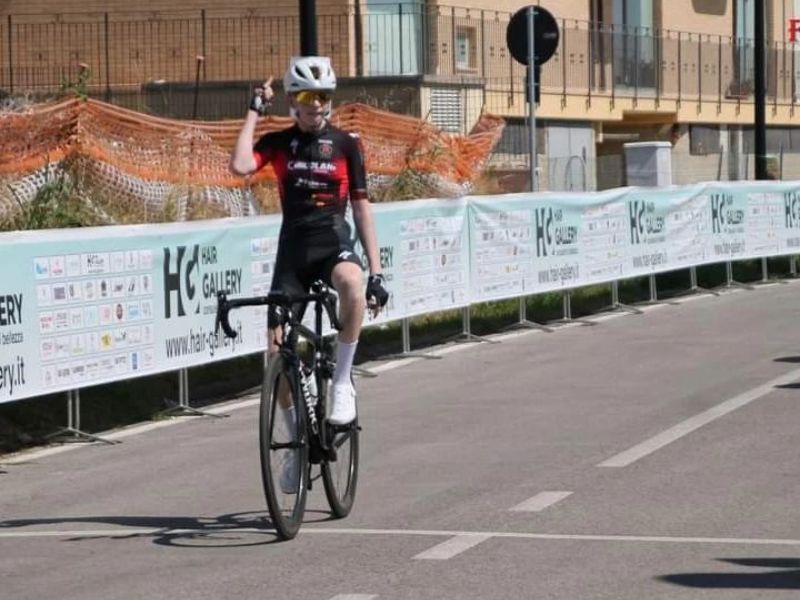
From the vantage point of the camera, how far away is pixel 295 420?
9125mm

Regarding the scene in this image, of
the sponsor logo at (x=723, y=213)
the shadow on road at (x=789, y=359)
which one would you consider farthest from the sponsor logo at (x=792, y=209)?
the shadow on road at (x=789, y=359)

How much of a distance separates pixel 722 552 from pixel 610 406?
17.6ft

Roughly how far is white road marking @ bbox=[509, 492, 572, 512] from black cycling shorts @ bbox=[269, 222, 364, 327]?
1.45 metres

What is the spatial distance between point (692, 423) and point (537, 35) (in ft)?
37.6

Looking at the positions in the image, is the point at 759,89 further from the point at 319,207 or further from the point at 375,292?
the point at 375,292

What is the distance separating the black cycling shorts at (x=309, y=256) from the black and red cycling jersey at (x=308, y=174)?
0.16 ft

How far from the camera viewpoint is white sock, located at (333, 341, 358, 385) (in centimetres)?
941

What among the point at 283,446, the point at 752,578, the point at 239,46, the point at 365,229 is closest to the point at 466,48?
the point at 239,46

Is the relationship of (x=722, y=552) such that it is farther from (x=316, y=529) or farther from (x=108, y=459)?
(x=108, y=459)

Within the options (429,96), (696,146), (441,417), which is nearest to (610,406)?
(441,417)

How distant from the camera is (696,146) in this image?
4509 cm

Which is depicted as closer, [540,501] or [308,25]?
[540,501]

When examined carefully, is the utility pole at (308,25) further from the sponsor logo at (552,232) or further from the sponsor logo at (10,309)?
the sponsor logo at (10,309)

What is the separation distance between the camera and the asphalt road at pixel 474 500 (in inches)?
317
